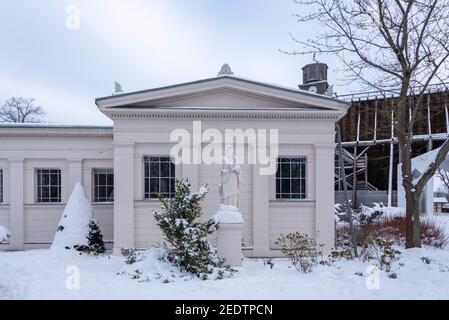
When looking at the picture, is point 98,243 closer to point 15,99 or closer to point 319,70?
point 319,70

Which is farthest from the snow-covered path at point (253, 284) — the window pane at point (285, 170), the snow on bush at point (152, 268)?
the window pane at point (285, 170)

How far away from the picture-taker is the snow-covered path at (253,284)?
598 cm

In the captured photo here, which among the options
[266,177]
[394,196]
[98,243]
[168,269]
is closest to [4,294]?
[168,269]

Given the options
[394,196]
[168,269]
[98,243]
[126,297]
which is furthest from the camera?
[394,196]

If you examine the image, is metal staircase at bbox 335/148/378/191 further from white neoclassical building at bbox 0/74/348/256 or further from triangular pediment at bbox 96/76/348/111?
triangular pediment at bbox 96/76/348/111

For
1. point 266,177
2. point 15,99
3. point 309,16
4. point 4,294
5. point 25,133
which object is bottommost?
point 4,294

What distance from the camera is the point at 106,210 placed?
1156cm

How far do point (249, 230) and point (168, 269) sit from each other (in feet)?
11.8

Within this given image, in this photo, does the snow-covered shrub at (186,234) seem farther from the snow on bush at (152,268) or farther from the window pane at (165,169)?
the window pane at (165,169)

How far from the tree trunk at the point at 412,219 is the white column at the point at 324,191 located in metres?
2.13

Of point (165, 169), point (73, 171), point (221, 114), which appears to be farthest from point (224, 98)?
point (73, 171)

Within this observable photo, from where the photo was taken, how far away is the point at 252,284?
21.8ft
